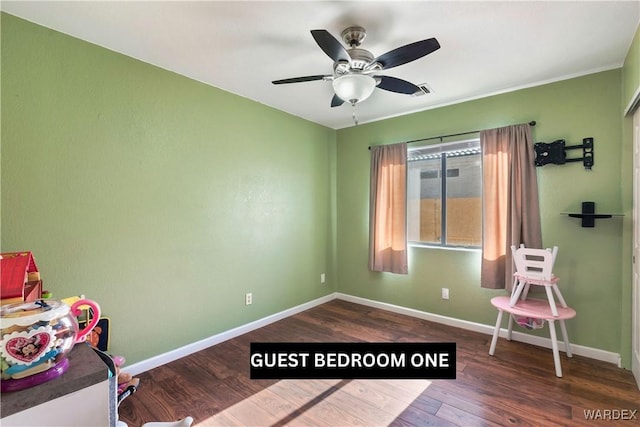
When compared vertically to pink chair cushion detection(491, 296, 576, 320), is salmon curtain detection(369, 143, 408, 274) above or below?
above

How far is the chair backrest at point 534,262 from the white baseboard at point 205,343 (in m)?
2.40

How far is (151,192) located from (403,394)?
2471mm

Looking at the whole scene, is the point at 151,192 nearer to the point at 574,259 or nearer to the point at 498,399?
the point at 498,399

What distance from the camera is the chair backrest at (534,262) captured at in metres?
2.46

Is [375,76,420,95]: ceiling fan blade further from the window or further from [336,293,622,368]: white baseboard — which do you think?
[336,293,622,368]: white baseboard

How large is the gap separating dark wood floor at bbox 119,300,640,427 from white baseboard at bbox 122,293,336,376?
0.06 meters

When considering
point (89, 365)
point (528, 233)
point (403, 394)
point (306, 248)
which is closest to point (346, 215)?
point (306, 248)

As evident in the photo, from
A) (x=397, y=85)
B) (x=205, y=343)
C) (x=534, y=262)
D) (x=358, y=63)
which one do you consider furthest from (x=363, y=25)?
(x=205, y=343)

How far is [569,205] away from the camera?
2.69 m

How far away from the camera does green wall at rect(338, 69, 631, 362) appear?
252cm

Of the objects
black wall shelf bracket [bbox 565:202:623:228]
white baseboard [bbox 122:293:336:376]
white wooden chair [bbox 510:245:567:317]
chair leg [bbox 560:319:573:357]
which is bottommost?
white baseboard [bbox 122:293:336:376]

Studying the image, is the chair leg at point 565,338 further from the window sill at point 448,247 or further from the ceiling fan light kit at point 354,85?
the ceiling fan light kit at point 354,85

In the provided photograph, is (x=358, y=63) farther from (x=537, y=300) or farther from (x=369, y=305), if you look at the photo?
(x=369, y=305)

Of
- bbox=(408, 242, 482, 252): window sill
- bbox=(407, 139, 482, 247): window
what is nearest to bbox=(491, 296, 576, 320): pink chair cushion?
bbox=(408, 242, 482, 252): window sill
